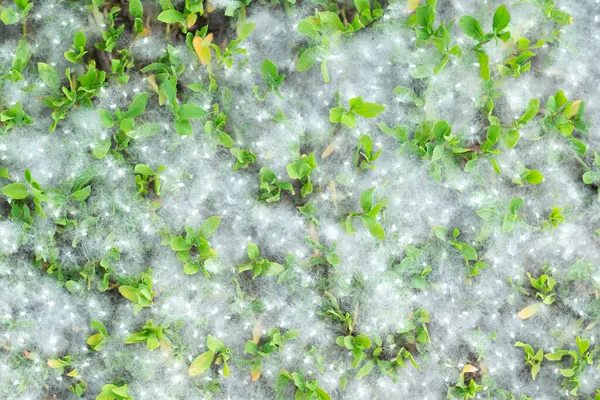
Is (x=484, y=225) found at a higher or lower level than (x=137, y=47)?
lower

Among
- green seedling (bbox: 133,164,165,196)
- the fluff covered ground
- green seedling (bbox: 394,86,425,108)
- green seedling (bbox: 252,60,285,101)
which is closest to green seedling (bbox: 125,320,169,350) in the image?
the fluff covered ground

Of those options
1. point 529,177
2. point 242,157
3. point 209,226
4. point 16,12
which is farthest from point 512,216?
point 16,12

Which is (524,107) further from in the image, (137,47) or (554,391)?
(137,47)

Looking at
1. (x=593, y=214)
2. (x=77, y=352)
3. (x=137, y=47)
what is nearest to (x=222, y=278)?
(x=77, y=352)

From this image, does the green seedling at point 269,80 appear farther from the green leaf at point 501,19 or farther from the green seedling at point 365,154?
the green leaf at point 501,19

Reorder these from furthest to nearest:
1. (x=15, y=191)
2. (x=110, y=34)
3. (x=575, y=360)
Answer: (x=575, y=360) < (x=110, y=34) < (x=15, y=191)

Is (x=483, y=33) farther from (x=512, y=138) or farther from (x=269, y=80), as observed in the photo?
(x=269, y=80)
